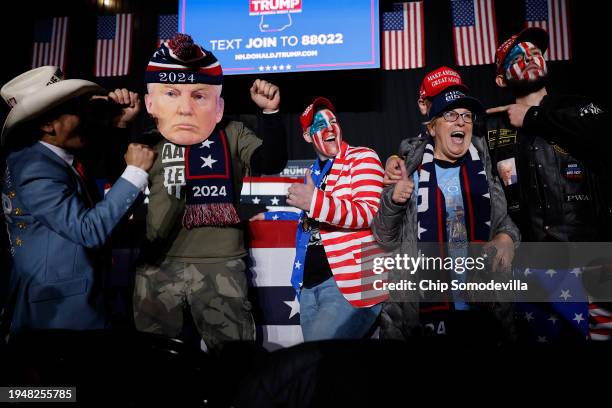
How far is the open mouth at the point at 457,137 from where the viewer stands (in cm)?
209

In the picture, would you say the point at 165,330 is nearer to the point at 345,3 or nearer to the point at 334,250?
the point at 334,250

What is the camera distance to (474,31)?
6207 mm

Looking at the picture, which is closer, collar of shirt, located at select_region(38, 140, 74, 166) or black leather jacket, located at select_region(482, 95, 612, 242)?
collar of shirt, located at select_region(38, 140, 74, 166)

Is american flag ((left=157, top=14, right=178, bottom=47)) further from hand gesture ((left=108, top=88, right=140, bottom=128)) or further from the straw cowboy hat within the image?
the straw cowboy hat

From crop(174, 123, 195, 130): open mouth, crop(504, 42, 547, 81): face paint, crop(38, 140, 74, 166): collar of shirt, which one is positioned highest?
crop(504, 42, 547, 81): face paint

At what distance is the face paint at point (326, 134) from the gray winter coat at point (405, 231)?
19.2 inches

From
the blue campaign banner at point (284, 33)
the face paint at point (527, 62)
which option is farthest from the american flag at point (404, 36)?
the face paint at point (527, 62)

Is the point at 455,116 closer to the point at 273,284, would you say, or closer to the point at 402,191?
the point at 402,191

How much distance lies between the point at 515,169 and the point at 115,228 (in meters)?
1.73

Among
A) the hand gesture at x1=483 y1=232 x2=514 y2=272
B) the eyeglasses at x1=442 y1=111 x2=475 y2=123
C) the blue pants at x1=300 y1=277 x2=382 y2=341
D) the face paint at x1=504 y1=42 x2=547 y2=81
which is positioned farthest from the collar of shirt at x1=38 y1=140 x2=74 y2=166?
the face paint at x1=504 y1=42 x2=547 y2=81

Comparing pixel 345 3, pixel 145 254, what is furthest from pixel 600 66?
pixel 145 254

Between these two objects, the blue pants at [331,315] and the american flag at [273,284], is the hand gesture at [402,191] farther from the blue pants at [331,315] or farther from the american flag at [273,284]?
the american flag at [273,284]

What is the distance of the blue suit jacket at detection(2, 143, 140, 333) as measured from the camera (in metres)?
1.73

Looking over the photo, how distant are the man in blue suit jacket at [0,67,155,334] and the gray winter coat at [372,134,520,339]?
98 cm
